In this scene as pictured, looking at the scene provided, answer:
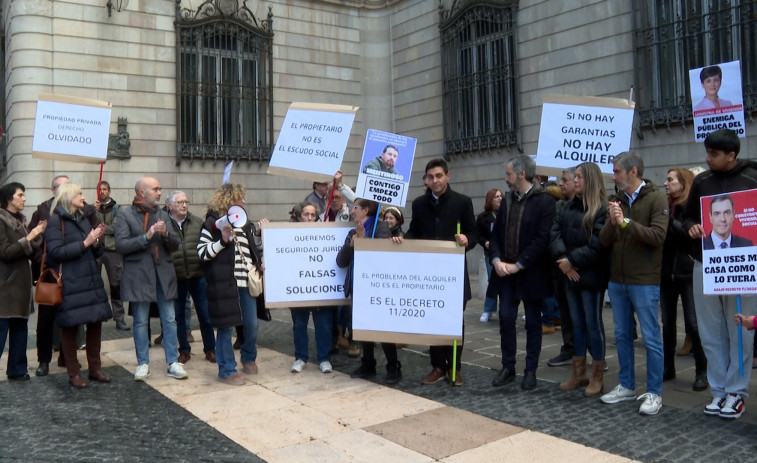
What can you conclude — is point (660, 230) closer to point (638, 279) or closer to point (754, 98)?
→ point (638, 279)

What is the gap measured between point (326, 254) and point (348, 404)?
1591 millimetres

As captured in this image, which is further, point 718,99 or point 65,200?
point 718,99

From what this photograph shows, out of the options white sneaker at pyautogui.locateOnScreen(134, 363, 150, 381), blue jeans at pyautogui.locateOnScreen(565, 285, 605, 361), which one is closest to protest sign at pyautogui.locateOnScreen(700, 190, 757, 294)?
blue jeans at pyautogui.locateOnScreen(565, 285, 605, 361)

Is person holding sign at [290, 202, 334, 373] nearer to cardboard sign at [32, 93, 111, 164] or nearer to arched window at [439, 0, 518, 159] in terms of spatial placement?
cardboard sign at [32, 93, 111, 164]

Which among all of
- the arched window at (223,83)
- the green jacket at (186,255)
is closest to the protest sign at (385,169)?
the green jacket at (186,255)

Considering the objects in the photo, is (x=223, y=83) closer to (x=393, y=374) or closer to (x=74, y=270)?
(x=74, y=270)

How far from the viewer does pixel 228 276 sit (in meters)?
6.34

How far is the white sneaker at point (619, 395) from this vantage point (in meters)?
5.36

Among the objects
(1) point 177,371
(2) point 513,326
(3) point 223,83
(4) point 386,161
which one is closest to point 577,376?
(2) point 513,326

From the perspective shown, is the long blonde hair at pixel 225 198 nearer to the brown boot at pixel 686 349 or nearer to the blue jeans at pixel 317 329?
the blue jeans at pixel 317 329

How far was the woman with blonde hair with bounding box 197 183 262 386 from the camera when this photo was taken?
6238 millimetres

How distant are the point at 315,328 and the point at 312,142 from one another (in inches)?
75.0

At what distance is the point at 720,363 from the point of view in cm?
496

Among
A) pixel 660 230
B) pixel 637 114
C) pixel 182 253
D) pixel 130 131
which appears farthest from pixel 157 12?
pixel 660 230
